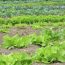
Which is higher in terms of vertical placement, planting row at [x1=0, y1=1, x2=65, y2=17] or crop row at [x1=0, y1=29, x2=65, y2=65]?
crop row at [x1=0, y1=29, x2=65, y2=65]

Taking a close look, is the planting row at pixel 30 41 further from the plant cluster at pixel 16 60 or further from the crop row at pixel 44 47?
the plant cluster at pixel 16 60

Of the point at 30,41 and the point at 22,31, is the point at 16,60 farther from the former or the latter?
the point at 22,31

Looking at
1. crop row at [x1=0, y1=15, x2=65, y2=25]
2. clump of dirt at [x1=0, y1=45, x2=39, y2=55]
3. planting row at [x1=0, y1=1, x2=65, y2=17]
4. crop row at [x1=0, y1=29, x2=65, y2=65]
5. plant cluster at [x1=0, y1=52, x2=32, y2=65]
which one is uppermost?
plant cluster at [x1=0, y1=52, x2=32, y2=65]

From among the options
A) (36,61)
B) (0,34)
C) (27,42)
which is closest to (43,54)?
(36,61)

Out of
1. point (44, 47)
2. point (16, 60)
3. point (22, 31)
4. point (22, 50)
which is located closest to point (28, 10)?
point (22, 31)

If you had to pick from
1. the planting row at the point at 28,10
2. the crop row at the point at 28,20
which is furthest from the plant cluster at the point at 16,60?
the planting row at the point at 28,10

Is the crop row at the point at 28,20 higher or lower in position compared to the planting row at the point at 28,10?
higher

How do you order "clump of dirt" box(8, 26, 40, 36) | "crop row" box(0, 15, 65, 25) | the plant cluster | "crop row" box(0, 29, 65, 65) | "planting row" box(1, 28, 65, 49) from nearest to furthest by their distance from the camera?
1. the plant cluster
2. "crop row" box(0, 29, 65, 65)
3. "planting row" box(1, 28, 65, 49)
4. "clump of dirt" box(8, 26, 40, 36)
5. "crop row" box(0, 15, 65, 25)

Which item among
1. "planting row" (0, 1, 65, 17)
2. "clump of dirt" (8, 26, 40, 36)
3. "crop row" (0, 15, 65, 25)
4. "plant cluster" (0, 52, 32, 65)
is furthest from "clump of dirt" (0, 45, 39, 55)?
"planting row" (0, 1, 65, 17)

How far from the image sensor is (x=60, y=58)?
9844 millimetres

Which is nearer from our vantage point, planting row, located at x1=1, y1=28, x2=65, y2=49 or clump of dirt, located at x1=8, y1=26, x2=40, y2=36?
planting row, located at x1=1, y1=28, x2=65, y2=49

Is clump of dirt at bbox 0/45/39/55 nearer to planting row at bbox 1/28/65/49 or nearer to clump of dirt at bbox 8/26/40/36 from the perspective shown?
planting row at bbox 1/28/65/49

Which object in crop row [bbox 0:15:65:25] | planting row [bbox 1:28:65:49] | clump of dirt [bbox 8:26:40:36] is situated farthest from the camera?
crop row [bbox 0:15:65:25]

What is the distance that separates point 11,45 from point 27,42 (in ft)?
1.88
